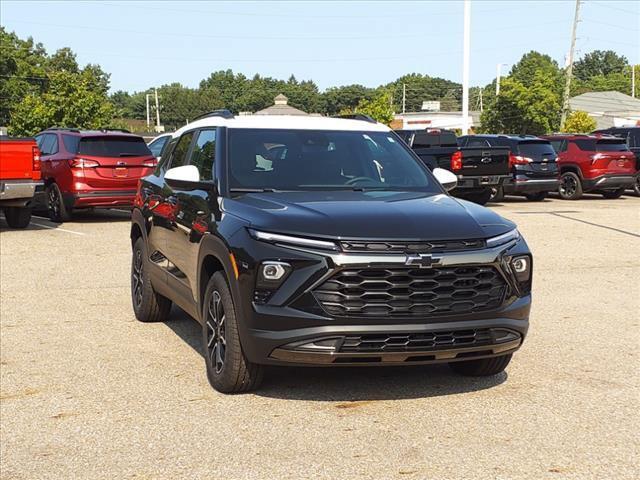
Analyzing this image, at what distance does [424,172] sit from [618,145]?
17.9 m

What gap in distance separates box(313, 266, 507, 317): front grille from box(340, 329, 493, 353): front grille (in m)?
0.12

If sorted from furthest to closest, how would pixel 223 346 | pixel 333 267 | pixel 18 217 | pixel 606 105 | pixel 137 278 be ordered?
1. pixel 606 105
2. pixel 18 217
3. pixel 137 278
4. pixel 223 346
5. pixel 333 267

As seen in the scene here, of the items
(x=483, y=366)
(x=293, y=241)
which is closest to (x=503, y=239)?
(x=483, y=366)

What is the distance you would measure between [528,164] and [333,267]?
58.4 ft

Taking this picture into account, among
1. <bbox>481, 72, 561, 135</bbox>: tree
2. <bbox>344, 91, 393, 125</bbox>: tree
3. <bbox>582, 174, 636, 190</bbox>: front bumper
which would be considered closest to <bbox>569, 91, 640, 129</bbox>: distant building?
<bbox>344, 91, 393, 125</bbox>: tree

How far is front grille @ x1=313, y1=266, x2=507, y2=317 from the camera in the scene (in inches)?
190

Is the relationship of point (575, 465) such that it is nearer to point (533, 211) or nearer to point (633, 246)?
point (633, 246)

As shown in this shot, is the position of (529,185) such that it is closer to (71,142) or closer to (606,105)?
(71,142)

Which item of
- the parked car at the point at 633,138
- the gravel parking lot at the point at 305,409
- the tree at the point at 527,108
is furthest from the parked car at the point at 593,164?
the tree at the point at 527,108

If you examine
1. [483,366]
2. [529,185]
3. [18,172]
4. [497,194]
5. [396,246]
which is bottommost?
[497,194]

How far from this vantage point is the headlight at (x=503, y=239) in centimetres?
510

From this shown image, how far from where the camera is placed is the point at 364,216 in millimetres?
5141

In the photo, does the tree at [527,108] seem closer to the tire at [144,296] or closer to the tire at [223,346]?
the tire at [144,296]

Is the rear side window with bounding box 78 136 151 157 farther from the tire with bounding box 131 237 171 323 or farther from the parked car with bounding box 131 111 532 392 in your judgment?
the parked car with bounding box 131 111 532 392
